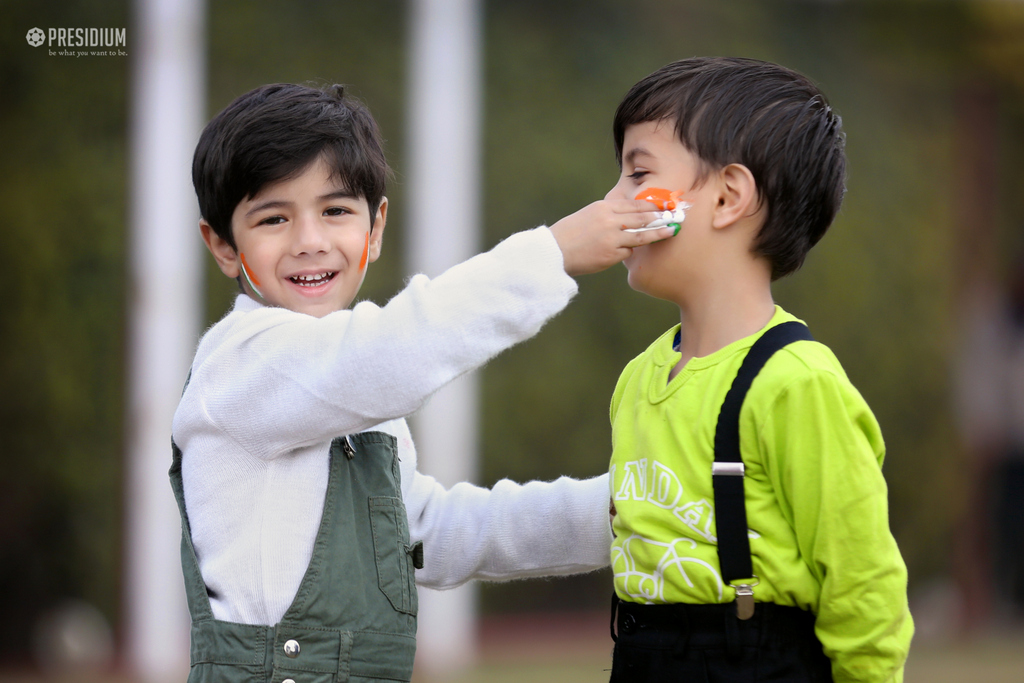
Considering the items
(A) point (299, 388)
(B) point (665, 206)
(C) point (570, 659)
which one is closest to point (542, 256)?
(B) point (665, 206)

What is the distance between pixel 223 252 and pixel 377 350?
22.2 inches

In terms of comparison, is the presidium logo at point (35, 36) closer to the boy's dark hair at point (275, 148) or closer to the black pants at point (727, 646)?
the boy's dark hair at point (275, 148)

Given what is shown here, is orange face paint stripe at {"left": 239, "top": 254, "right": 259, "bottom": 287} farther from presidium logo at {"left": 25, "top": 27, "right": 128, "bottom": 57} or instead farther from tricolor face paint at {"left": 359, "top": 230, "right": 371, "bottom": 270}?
presidium logo at {"left": 25, "top": 27, "right": 128, "bottom": 57}

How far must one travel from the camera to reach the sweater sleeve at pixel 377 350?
169 cm

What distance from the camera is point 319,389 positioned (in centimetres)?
172

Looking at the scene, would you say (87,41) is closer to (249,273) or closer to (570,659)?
(249,273)

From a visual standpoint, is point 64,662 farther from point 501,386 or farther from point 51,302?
point 501,386

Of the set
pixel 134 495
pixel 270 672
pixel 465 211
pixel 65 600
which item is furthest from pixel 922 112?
pixel 270 672

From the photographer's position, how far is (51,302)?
4.94 meters

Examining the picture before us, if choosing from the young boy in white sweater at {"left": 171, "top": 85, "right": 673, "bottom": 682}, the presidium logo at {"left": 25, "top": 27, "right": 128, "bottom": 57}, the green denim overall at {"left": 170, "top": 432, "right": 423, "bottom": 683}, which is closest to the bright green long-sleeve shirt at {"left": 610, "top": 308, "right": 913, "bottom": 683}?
the young boy in white sweater at {"left": 171, "top": 85, "right": 673, "bottom": 682}

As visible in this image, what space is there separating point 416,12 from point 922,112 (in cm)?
345

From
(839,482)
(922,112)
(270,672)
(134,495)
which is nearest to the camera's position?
(839,482)

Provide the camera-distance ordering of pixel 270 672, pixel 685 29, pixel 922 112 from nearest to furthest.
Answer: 1. pixel 270 672
2. pixel 685 29
3. pixel 922 112

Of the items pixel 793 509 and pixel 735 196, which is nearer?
pixel 793 509
